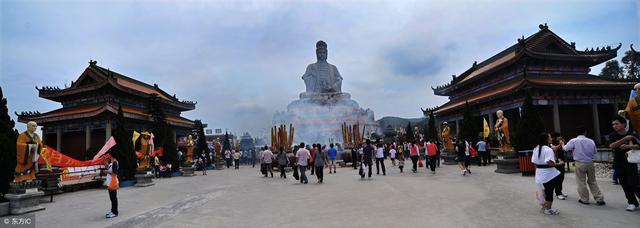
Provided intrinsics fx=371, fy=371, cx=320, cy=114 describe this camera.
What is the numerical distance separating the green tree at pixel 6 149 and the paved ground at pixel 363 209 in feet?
3.52

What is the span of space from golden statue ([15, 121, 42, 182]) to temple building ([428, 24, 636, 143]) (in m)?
23.2

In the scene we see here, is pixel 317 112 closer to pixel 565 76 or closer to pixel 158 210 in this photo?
pixel 565 76

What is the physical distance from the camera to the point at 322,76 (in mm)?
48031

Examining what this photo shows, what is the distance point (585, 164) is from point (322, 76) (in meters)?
41.8

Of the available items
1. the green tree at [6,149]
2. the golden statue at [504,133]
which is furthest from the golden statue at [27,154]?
the golden statue at [504,133]

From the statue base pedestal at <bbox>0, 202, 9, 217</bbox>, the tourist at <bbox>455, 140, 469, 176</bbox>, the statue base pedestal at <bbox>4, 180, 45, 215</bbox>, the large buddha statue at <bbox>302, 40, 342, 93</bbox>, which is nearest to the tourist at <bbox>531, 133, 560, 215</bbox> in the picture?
the tourist at <bbox>455, 140, 469, 176</bbox>

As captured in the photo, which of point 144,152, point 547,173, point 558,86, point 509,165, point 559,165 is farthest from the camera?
point 558,86

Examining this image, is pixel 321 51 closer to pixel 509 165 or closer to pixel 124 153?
pixel 124 153

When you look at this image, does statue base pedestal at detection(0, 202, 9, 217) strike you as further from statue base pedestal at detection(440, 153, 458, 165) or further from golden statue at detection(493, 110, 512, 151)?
statue base pedestal at detection(440, 153, 458, 165)

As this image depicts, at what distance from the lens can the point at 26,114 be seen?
29.8 meters

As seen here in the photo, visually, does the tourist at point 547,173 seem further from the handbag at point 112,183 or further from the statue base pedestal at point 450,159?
the statue base pedestal at point 450,159

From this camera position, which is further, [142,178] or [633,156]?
[142,178]

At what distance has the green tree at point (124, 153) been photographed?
49.1ft

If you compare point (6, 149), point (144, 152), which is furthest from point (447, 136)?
point (6, 149)
